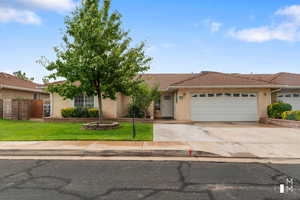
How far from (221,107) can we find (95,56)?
1087cm

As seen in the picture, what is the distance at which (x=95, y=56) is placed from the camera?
28.1ft

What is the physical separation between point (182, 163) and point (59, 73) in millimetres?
7722

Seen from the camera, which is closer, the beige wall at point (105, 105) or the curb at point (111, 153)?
the curb at point (111, 153)

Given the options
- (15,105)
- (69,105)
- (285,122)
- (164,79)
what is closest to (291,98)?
(285,122)

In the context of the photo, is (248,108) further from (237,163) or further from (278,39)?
(237,163)

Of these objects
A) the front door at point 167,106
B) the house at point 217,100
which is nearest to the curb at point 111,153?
the house at point 217,100

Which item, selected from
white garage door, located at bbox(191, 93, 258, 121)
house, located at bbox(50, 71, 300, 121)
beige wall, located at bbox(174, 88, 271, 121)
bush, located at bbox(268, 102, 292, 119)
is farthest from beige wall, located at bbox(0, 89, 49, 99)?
bush, located at bbox(268, 102, 292, 119)

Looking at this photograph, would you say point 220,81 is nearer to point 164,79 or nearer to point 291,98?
point 164,79

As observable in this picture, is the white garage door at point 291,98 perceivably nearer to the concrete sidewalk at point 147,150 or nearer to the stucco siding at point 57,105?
the concrete sidewalk at point 147,150

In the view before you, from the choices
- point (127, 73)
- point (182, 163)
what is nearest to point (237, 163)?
point (182, 163)

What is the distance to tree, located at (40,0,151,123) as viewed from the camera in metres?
8.54

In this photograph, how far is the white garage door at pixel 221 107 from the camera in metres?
14.3

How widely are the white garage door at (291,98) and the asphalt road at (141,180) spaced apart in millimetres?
13563

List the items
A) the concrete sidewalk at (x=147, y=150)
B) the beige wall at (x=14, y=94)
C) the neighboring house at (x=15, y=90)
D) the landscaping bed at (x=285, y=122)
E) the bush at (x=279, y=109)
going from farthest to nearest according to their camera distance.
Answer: the beige wall at (x=14, y=94) → the neighboring house at (x=15, y=90) → the bush at (x=279, y=109) → the landscaping bed at (x=285, y=122) → the concrete sidewalk at (x=147, y=150)
